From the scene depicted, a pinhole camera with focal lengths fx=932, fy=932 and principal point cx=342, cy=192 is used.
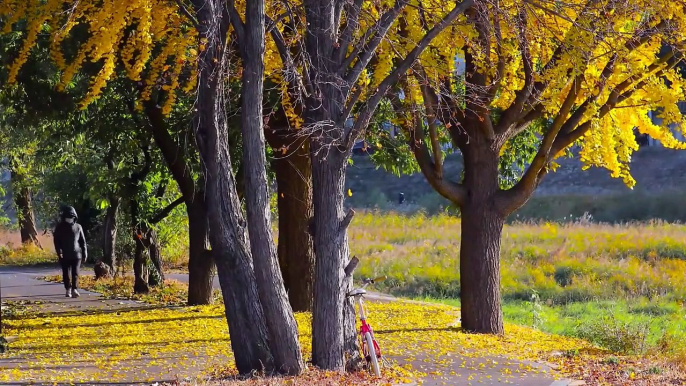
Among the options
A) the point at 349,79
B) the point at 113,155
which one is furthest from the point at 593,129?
the point at 113,155

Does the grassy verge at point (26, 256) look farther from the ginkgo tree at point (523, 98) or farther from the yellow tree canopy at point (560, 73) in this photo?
the yellow tree canopy at point (560, 73)

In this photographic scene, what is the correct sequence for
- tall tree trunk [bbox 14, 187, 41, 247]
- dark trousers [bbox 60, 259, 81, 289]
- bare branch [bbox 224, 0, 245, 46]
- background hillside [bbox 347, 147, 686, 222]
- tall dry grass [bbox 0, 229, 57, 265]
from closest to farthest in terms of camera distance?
1. bare branch [bbox 224, 0, 245, 46]
2. dark trousers [bbox 60, 259, 81, 289]
3. tall dry grass [bbox 0, 229, 57, 265]
4. tall tree trunk [bbox 14, 187, 41, 247]
5. background hillside [bbox 347, 147, 686, 222]

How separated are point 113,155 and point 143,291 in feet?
10.9

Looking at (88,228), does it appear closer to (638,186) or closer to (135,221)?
(135,221)

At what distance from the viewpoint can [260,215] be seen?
9180mm

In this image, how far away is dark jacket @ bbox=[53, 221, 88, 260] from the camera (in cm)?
1814

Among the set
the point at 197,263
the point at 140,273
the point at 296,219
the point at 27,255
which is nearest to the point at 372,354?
the point at 296,219

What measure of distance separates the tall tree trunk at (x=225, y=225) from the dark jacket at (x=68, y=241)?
9.43 m

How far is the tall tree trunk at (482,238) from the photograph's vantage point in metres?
13.2

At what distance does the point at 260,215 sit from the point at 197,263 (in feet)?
27.2

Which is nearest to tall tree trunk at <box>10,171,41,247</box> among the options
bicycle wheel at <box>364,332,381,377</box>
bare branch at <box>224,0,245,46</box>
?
bare branch at <box>224,0,245,46</box>

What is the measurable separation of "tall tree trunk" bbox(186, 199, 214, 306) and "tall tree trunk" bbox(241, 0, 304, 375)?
8152 mm

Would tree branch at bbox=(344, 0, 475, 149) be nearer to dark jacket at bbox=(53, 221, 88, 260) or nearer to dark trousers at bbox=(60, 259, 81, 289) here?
dark jacket at bbox=(53, 221, 88, 260)

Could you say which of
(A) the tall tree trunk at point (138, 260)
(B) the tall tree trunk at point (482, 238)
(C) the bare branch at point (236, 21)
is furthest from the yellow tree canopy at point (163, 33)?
(A) the tall tree trunk at point (138, 260)
